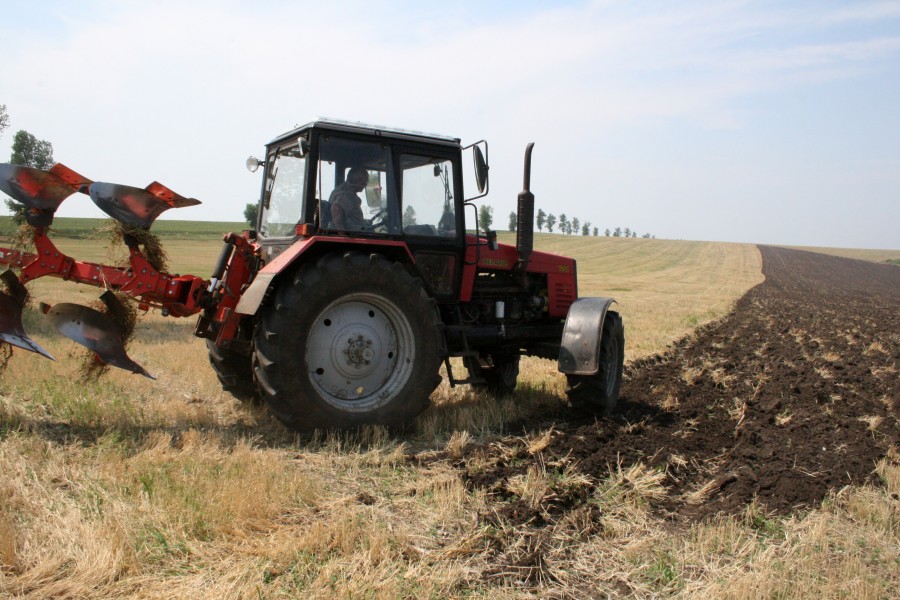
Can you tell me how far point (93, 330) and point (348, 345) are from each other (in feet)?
6.37

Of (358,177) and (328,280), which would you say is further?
(358,177)

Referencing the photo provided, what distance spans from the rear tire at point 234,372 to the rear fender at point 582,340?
2710 millimetres

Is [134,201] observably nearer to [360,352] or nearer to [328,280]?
[328,280]

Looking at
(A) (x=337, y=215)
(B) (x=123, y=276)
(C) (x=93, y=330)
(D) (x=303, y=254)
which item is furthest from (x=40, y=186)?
(A) (x=337, y=215)

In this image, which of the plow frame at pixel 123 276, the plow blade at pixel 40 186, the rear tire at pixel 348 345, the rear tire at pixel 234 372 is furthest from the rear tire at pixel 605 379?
the plow blade at pixel 40 186

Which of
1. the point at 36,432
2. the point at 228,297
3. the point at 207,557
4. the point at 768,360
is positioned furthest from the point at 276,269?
the point at 768,360

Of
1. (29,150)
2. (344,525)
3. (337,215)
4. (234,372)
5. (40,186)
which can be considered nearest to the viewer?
(344,525)

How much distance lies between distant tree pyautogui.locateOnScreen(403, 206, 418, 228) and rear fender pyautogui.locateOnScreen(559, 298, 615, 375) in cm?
170

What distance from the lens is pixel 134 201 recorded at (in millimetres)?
5121

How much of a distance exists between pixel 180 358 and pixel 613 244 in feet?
189

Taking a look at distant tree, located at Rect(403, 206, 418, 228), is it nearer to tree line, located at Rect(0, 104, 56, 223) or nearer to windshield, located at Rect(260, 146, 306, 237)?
windshield, located at Rect(260, 146, 306, 237)

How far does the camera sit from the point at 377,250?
5.61 meters

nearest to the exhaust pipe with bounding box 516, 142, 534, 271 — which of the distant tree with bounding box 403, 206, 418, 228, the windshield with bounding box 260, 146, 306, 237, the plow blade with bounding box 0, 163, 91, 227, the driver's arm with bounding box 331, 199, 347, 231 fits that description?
the distant tree with bounding box 403, 206, 418, 228

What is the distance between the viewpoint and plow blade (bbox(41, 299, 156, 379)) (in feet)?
17.3
